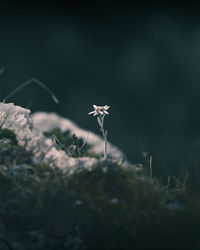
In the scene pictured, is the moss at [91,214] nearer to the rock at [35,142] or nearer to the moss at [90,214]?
the moss at [90,214]

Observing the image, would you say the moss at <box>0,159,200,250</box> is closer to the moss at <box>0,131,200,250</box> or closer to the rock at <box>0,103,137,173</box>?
the moss at <box>0,131,200,250</box>

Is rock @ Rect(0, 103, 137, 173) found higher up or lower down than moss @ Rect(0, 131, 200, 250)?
higher up

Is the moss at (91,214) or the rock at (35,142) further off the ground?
the rock at (35,142)

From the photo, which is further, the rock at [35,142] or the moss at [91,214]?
the rock at [35,142]

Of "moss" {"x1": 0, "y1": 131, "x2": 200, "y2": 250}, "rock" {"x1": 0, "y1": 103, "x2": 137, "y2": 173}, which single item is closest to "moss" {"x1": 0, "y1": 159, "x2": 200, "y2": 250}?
"moss" {"x1": 0, "y1": 131, "x2": 200, "y2": 250}

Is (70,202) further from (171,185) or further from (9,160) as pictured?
(171,185)

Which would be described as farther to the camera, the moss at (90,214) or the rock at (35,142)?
the rock at (35,142)

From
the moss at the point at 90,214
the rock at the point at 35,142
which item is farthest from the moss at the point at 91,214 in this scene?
the rock at the point at 35,142

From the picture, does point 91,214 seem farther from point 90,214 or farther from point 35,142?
point 35,142

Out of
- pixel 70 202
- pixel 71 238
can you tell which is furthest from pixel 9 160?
pixel 71 238

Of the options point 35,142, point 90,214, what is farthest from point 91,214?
point 35,142

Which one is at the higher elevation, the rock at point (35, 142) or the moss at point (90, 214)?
the rock at point (35, 142)
